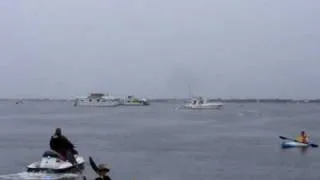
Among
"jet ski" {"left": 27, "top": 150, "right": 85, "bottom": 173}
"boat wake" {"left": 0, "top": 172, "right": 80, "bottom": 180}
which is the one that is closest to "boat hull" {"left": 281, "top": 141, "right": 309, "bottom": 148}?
"jet ski" {"left": 27, "top": 150, "right": 85, "bottom": 173}

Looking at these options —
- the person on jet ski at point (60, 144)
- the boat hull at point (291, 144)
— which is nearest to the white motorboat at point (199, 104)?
the boat hull at point (291, 144)

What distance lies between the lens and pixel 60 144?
33.3 meters

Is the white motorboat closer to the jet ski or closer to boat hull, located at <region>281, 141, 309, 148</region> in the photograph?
boat hull, located at <region>281, 141, 309, 148</region>

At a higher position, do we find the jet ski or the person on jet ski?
the person on jet ski

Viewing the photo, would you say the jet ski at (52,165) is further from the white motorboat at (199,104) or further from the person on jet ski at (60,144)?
the white motorboat at (199,104)

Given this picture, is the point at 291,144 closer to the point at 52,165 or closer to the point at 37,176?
the point at 52,165

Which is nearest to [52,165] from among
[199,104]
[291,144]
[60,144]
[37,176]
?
[37,176]

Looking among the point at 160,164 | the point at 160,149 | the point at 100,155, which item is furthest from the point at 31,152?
the point at 160,164

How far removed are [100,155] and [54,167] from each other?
1401 cm

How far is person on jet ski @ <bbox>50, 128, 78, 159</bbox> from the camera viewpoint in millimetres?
33000

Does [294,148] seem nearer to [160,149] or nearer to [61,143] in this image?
[160,149]

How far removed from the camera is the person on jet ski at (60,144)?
33.0 meters

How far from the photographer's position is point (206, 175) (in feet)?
116

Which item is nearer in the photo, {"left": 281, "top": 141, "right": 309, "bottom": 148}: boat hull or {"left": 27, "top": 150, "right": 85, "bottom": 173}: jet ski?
{"left": 27, "top": 150, "right": 85, "bottom": 173}: jet ski
